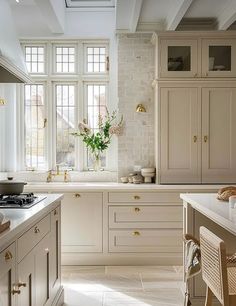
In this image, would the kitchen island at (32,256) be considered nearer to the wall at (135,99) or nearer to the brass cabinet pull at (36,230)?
the brass cabinet pull at (36,230)

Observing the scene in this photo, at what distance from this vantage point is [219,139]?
211 inches

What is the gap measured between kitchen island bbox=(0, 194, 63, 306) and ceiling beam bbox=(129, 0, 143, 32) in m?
2.26

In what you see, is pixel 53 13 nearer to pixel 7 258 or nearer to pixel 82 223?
pixel 82 223

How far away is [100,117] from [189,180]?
155 centimetres

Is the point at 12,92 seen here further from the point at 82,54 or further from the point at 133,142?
the point at 133,142

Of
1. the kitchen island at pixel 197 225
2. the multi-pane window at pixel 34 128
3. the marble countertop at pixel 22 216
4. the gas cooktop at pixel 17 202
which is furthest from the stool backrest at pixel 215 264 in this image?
the multi-pane window at pixel 34 128

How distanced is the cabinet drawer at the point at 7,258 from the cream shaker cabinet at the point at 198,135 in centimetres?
327

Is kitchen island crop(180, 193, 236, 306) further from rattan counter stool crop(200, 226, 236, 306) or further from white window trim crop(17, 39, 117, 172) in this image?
white window trim crop(17, 39, 117, 172)

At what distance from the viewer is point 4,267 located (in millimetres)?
2096

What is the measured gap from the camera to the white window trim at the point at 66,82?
19.3 ft

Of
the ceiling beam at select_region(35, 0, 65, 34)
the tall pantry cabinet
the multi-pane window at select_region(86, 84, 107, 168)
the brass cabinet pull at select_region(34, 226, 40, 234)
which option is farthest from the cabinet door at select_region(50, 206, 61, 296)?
the multi-pane window at select_region(86, 84, 107, 168)

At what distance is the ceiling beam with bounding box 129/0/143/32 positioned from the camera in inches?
A: 175

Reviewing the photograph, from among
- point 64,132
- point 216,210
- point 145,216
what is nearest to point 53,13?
point 64,132

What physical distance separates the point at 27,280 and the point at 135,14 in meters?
3.35
